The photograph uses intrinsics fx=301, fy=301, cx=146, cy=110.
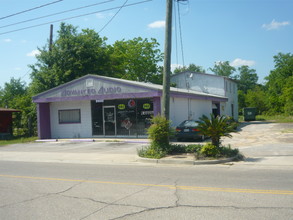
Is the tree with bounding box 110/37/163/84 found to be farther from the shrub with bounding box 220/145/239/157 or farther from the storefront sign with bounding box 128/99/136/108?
the shrub with bounding box 220/145/239/157

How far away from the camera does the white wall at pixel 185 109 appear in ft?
70.5

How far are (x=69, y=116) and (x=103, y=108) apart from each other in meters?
3.45

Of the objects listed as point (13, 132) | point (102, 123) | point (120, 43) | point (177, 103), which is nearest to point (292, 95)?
point (120, 43)

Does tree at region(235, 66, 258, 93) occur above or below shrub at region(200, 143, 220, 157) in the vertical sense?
above

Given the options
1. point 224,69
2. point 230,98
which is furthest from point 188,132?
point 224,69

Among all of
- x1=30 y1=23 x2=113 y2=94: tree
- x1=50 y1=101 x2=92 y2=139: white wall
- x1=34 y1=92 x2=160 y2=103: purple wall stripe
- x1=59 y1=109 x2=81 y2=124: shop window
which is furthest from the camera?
x1=30 y1=23 x2=113 y2=94: tree

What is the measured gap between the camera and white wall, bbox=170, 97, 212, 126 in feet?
70.5

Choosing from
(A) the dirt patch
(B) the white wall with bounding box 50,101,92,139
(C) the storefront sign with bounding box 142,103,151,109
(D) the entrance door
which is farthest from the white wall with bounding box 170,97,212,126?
(B) the white wall with bounding box 50,101,92,139

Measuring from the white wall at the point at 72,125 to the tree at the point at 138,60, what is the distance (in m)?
22.4

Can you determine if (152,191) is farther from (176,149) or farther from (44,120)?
(44,120)

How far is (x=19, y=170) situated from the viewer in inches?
435

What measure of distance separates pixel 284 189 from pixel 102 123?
1748cm

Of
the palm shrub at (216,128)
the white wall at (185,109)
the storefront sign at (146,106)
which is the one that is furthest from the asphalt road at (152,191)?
the white wall at (185,109)

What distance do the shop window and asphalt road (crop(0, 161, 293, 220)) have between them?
13878mm
